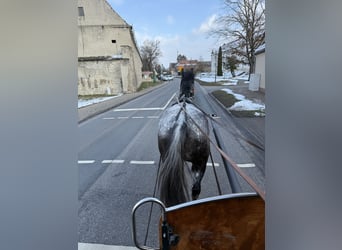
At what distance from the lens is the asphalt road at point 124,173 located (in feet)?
6.25

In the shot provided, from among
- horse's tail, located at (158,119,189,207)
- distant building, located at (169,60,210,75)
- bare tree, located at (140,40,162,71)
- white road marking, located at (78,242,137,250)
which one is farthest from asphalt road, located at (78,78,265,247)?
bare tree, located at (140,40,162,71)

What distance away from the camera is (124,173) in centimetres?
292

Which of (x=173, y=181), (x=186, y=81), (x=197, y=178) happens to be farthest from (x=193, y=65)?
(x=173, y=181)

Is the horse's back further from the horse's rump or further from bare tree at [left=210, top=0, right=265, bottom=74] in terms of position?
bare tree at [left=210, top=0, right=265, bottom=74]

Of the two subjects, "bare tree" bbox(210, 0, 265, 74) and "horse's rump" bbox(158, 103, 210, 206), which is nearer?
"bare tree" bbox(210, 0, 265, 74)

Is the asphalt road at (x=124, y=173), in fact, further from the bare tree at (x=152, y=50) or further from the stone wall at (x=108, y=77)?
the stone wall at (x=108, y=77)

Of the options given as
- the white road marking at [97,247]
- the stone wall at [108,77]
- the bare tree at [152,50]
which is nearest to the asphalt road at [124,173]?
the white road marking at [97,247]

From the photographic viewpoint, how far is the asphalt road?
190 centimetres

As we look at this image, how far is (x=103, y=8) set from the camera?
6.77 meters

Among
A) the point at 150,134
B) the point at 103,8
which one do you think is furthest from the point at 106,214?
the point at 103,8

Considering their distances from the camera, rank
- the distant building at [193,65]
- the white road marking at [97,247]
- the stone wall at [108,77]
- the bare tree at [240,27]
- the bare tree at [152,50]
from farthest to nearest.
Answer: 1. the stone wall at [108,77]
2. the bare tree at [152,50]
3. the distant building at [193,65]
4. the white road marking at [97,247]
5. the bare tree at [240,27]

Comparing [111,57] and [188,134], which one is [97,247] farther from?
[111,57]

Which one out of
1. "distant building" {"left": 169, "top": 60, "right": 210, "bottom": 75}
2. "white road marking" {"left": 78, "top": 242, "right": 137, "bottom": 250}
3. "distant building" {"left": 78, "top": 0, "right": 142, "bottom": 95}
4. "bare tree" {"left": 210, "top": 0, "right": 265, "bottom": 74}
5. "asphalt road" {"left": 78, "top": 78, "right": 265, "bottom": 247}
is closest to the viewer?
"bare tree" {"left": 210, "top": 0, "right": 265, "bottom": 74}

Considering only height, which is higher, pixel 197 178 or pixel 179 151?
pixel 179 151
